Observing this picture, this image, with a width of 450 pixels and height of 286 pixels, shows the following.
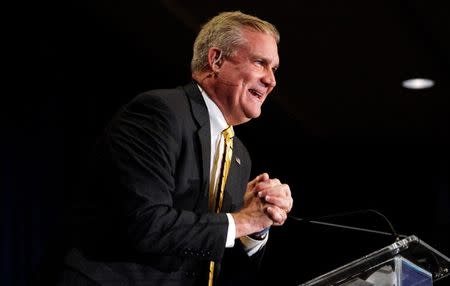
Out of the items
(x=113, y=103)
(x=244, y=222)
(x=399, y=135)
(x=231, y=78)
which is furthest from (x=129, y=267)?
(x=399, y=135)

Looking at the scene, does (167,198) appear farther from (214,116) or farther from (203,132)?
(214,116)

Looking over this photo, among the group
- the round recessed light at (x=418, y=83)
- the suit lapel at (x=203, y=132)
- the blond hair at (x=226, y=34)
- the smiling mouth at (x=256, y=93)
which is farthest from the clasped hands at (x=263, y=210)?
the round recessed light at (x=418, y=83)

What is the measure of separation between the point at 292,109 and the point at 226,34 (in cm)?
344

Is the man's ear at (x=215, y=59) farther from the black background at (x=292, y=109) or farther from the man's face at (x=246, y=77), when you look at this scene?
the black background at (x=292, y=109)

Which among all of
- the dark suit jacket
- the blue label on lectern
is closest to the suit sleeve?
the dark suit jacket

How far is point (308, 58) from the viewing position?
13.3 feet

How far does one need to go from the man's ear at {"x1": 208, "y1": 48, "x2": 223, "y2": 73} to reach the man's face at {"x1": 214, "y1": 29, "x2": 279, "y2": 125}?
0.06ft

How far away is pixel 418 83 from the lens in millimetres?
4402

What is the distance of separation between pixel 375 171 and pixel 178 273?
479cm

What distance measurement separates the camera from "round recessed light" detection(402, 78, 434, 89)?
435 centimetres

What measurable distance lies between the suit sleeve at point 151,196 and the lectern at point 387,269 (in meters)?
0.27

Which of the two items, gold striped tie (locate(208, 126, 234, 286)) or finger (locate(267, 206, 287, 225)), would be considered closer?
finger (locate(267, 206, 287, 225))

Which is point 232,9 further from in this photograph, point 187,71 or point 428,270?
point 428,270

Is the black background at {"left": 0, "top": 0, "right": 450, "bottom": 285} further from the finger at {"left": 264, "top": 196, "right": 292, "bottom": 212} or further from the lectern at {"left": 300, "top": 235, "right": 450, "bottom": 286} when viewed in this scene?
the lectern at {"left": 300, "top": 235, "right": 450, "bottom": 286}
